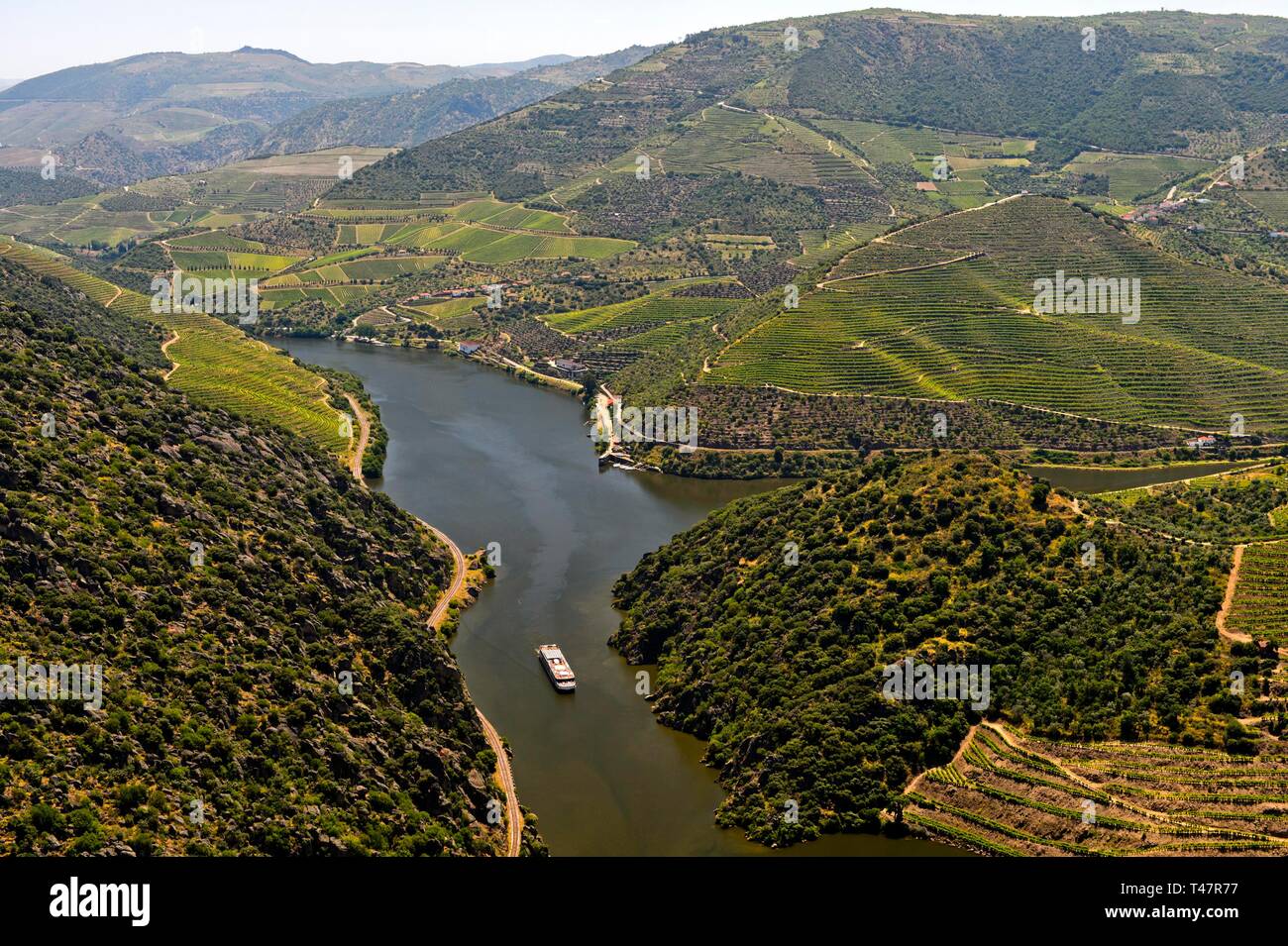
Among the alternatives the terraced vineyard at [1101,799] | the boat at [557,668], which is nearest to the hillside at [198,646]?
the boat at [557,668]

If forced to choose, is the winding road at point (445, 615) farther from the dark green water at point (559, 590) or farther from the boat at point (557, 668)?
the boat at point (557, 668)

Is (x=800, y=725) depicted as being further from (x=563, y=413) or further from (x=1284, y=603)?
(x=563, y=413)

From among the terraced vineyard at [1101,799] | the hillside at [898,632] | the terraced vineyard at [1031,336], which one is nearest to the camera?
the terraced vineyard at [1101,799]

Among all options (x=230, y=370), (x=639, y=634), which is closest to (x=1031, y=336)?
(x=639, y=634)

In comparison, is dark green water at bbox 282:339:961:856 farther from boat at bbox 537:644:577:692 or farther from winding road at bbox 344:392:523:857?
winding road at bbox 344:392:523:857

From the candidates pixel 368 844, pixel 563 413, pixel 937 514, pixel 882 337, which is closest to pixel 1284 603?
pixel 937 514
